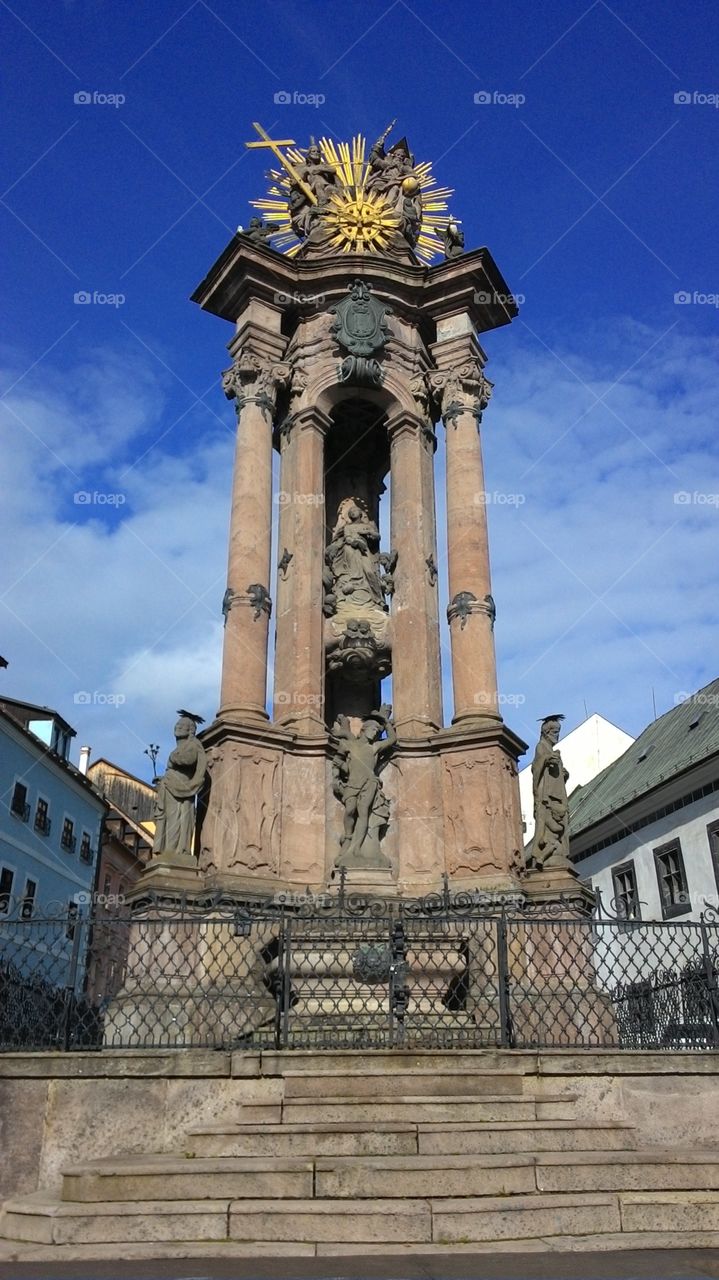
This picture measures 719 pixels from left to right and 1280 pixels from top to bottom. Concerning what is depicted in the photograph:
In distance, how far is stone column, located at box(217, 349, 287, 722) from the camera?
1369 centimetres

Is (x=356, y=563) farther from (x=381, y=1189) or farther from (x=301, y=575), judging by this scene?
(x=381, y=1189)

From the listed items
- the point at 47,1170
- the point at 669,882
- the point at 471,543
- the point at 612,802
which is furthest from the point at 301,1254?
the point at 612,802

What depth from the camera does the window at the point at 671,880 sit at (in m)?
28.3

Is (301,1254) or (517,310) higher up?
(517,310)

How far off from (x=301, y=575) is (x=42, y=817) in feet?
88.3

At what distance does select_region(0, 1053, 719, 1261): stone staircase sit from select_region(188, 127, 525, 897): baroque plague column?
4946 millimetres

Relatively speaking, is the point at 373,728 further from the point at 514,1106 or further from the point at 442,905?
the point at 514,1106

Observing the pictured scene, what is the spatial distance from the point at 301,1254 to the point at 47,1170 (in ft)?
8.53

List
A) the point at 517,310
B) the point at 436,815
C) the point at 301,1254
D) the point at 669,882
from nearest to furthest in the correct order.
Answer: the point at 301,1254 < the point at 436,815 < the point at 517,310 < the point at 669,882

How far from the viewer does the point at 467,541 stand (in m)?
15.3

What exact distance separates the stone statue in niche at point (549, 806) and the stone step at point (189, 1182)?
7210 millimetres

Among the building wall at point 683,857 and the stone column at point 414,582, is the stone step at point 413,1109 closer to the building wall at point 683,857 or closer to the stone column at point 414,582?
the stone column at point 414,582

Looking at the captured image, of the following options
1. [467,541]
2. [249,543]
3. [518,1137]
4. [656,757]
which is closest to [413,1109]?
[518,1137]

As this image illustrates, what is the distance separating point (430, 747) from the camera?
1388 centimetres
